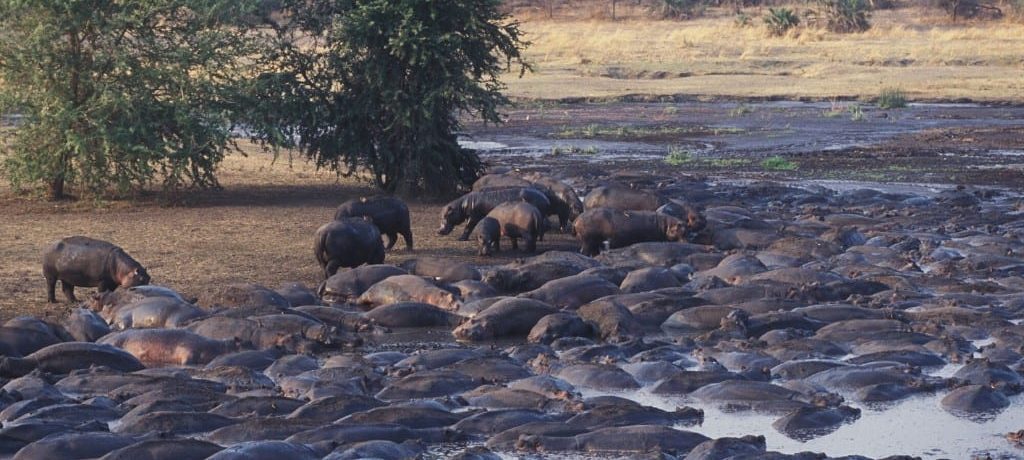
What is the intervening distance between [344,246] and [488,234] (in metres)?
2.19

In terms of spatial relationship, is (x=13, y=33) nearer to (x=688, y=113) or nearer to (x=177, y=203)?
(x=177, y=203)

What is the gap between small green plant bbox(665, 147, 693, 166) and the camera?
26.4 m

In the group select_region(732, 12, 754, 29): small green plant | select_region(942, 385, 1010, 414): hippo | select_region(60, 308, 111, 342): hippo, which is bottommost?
select_region(942, 385, 1010, 414): hippo

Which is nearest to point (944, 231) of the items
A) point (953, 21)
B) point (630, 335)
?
point (630, 335)

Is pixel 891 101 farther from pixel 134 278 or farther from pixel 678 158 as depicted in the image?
pixel 134 278

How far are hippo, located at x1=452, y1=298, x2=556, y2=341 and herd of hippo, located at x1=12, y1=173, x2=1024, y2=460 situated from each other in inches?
1.0

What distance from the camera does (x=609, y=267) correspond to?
49.0 ft

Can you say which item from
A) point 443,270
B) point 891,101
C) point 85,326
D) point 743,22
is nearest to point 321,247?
point 443,270

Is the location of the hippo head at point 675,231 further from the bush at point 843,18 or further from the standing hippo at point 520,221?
the bush at point 843,18

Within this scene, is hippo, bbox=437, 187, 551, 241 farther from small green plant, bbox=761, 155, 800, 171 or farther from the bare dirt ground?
small green plant, bbox=761, 155, 800, 171

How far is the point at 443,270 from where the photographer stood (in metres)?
14.8

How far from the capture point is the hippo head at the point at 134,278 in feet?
45.4

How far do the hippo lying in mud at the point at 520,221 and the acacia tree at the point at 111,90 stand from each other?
4.88 meters

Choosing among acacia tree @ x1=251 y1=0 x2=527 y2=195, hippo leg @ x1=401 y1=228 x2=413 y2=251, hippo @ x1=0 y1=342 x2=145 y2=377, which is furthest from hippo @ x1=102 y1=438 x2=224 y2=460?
acacia tree @ x1=251 y1=0 x2=527 y2=195
